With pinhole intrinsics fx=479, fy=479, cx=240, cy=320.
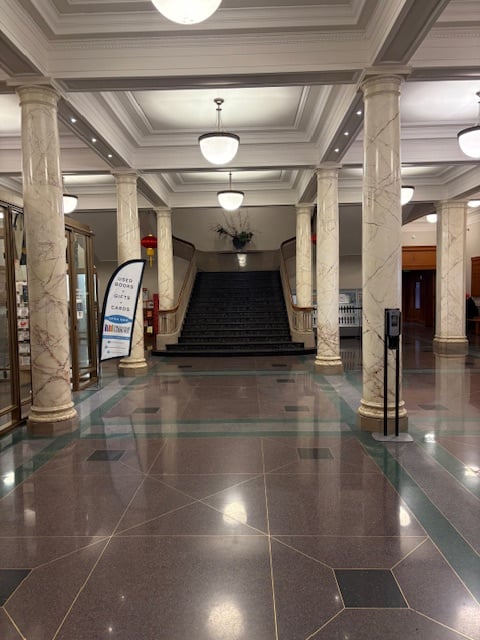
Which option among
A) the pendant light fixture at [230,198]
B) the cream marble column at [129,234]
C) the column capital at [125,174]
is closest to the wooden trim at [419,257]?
the pendant light fixture at [230,198]

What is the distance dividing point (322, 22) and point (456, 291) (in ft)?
29.4

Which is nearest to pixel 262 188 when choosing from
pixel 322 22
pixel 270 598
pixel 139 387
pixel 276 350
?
pixel 276 350

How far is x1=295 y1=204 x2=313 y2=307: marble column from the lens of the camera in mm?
12656

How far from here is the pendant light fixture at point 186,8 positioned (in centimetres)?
322

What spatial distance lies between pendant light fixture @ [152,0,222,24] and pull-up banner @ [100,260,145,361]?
173 inches

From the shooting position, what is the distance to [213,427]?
5395 mm

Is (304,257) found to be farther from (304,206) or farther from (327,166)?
(327,166)

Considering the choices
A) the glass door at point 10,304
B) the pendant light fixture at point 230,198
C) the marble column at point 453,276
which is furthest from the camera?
the marble column at point 453,276

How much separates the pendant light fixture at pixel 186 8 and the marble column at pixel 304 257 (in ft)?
31.2

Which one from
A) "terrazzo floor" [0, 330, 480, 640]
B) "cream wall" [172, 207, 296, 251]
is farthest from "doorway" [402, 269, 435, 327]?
"terrazzo floor" [0, 330, 480, 640]

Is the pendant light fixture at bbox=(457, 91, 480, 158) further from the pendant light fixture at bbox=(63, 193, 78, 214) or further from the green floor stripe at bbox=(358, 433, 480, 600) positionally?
the pendant light fixture at bbox=(63, 193, 78, 214)

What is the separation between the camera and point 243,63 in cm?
505

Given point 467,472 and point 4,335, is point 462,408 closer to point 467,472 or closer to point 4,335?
point 467,472

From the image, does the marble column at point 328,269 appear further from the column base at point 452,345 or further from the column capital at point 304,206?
the column base at point 452,345
